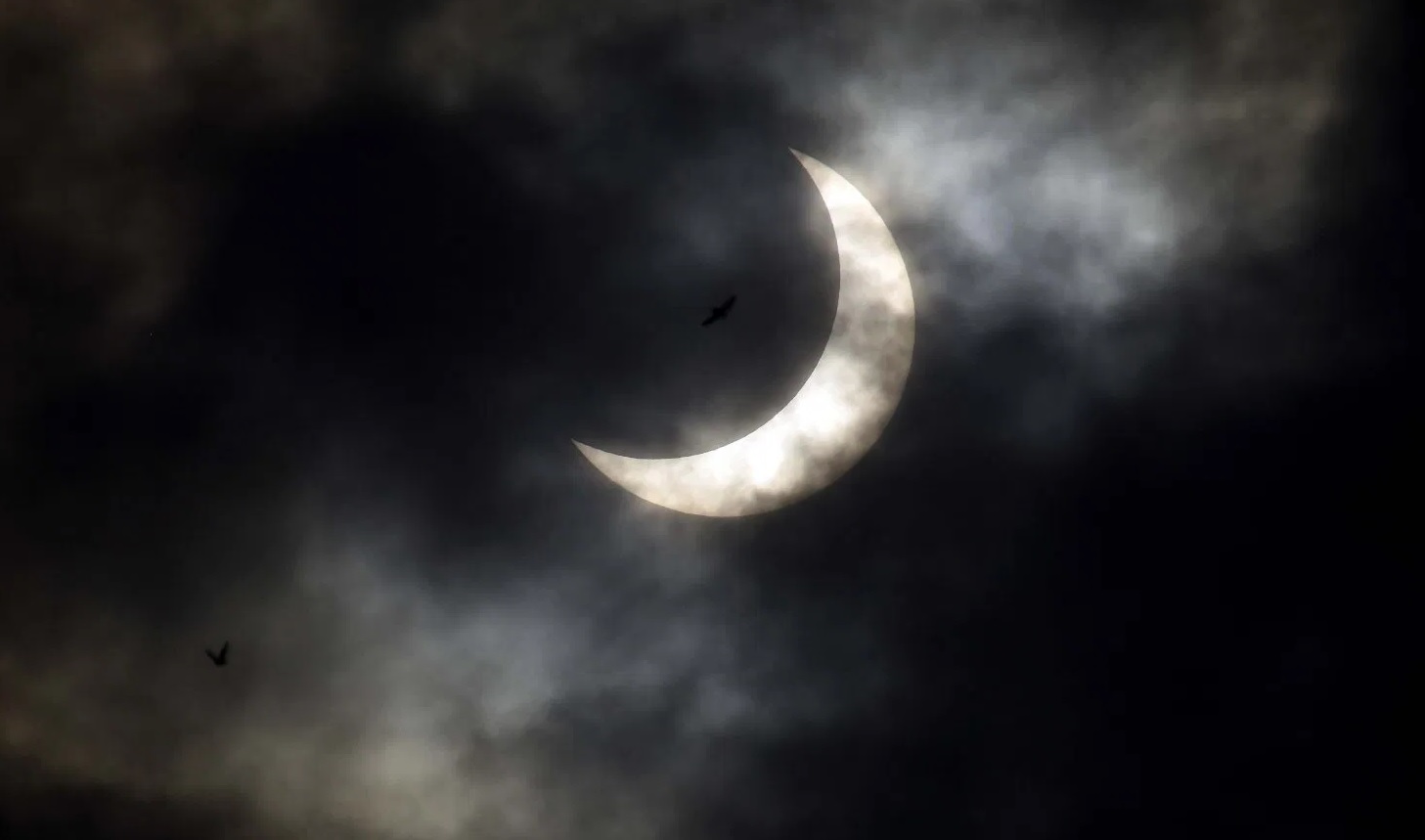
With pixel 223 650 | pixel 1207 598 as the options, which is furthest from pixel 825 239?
pixel 223 650

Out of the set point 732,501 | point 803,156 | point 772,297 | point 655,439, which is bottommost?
point 732,501

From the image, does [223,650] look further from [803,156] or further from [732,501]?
[803,156]

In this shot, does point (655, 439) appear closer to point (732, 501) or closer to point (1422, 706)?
point (732, 501)

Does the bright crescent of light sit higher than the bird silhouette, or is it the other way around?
the bright crescent of light

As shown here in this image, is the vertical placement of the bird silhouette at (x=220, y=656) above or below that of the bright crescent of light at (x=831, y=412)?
below

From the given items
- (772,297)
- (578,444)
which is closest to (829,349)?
(772,297)

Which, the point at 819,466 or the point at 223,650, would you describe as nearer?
the point at 223,650

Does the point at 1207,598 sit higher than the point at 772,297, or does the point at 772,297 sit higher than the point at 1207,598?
the point at 772,297
